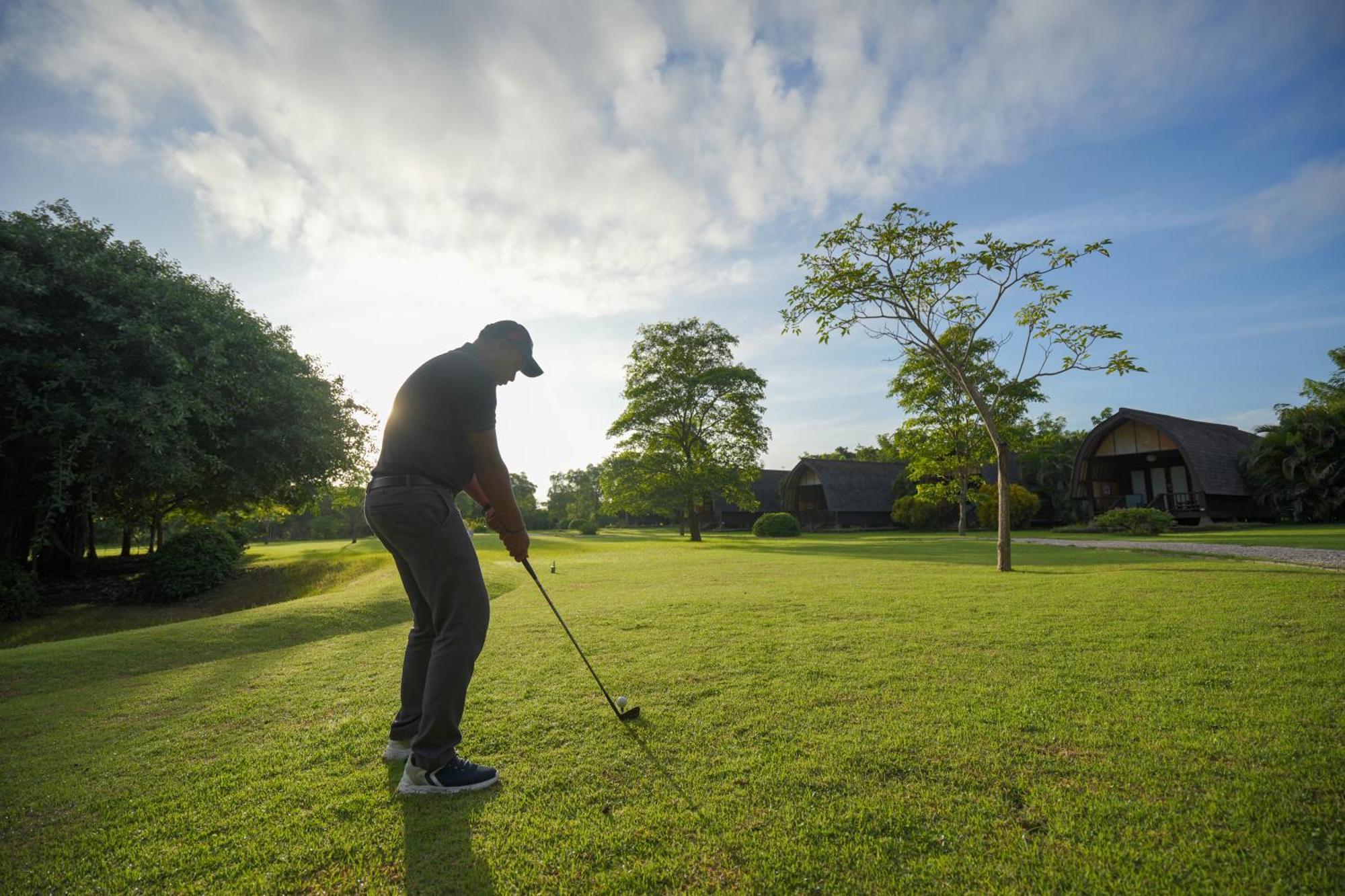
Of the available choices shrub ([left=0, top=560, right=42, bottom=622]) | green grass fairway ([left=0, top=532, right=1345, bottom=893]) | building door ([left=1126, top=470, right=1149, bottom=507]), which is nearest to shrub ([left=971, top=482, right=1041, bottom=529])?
building door ([left=1126, top=470, right=1149, bottom=507])

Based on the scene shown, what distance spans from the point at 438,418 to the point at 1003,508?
12.3 metres

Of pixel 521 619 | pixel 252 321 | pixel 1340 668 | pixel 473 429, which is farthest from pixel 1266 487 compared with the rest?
pixel 252 321

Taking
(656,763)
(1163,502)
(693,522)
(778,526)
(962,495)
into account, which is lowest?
(778,526)

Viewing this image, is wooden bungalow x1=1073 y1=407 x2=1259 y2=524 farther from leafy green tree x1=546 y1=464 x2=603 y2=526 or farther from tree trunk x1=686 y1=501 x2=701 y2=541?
leafy green tree x1=546 y1=464 x2=603 y2=526

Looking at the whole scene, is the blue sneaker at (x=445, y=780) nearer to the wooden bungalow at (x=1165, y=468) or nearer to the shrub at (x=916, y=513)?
the wooden bungalow at (x=1165, y=468)

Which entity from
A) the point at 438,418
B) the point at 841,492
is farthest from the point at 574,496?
the point at 438,418

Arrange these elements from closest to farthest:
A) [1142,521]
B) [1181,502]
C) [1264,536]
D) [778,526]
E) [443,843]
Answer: [443,843] < [1264,536] < [1142,521] < [1181,502] < [778,526]

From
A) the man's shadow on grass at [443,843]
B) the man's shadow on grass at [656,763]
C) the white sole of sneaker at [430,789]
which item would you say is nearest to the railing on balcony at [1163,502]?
the man's shadow on grass at [656,763]

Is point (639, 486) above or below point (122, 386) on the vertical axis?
below

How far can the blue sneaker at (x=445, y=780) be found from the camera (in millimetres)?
2971

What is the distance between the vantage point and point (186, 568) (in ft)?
51.4

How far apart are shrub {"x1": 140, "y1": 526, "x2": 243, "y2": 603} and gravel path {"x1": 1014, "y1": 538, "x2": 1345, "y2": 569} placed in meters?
24.2

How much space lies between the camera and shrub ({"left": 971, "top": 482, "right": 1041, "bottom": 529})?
31.8 meters

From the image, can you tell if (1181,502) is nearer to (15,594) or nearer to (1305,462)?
(1305,462)
